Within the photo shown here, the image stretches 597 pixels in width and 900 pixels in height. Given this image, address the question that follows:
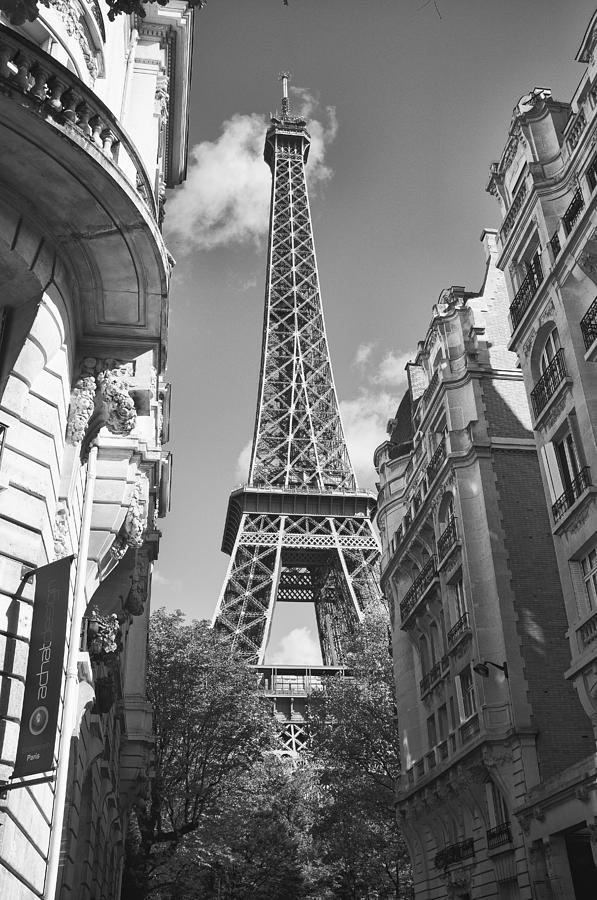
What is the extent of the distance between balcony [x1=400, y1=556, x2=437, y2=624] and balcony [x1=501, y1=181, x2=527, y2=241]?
1322 centimetres

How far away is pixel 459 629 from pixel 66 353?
843 inches

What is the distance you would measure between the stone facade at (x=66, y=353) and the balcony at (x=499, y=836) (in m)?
13.1

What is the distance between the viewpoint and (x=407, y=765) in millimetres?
35531

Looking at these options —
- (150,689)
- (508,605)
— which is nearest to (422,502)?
(508,605)

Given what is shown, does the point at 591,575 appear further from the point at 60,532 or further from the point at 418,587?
the point at 418,587

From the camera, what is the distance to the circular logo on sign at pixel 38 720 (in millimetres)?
9633

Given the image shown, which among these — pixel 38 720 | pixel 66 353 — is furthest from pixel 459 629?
pixel 38 720

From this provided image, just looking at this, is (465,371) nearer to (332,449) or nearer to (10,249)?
(10,249)

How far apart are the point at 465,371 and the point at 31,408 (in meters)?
24.8

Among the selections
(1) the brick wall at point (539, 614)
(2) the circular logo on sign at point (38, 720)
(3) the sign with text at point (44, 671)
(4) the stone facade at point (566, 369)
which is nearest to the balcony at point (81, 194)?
(3) the sign with text at point (44, 671)

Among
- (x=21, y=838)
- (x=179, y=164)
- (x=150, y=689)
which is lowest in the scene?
(x=21, y=838)

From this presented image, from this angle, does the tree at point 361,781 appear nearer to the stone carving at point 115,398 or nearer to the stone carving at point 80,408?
the stone carving at point 115,398

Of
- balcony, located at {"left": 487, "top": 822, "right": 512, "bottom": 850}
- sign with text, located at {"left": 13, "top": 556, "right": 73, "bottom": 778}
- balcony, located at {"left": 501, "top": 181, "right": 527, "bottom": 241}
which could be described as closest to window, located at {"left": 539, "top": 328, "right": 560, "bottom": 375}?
balcony, located at {"left": 501, "top": 181, "right": 527, "bottom": 241}

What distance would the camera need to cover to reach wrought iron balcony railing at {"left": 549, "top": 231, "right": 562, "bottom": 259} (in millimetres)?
24062
